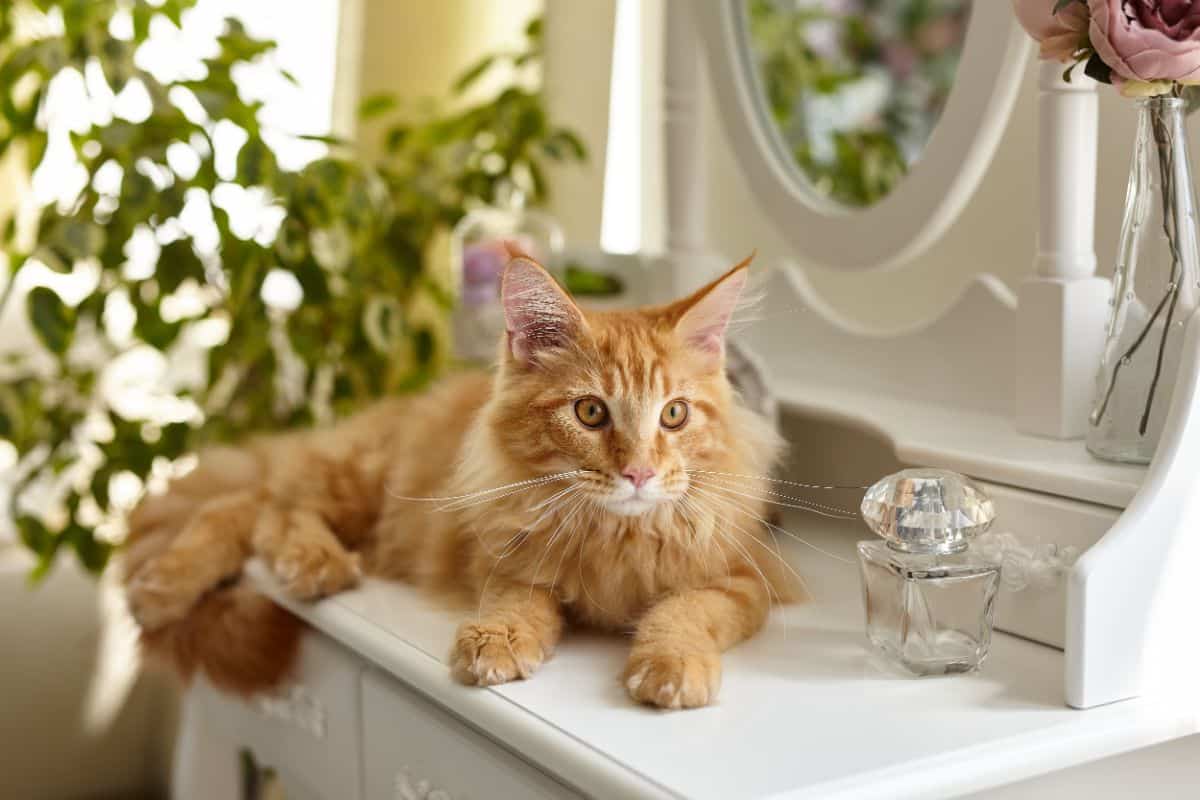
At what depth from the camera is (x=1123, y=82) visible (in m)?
1.06

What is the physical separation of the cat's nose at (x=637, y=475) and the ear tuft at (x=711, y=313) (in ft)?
0.54

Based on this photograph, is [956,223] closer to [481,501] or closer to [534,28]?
[481,501]

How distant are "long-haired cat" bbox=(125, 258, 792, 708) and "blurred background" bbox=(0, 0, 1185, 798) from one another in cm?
32

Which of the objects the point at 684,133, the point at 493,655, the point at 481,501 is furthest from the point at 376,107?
the point at 493,655

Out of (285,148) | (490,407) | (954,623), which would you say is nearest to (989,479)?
(954,623)

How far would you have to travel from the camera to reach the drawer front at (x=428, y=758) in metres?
1.03

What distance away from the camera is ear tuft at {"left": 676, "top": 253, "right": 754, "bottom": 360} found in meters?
1.17

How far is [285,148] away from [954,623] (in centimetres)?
237

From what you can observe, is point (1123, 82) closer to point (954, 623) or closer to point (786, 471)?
point (954, 623)

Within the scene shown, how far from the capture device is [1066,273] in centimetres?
126

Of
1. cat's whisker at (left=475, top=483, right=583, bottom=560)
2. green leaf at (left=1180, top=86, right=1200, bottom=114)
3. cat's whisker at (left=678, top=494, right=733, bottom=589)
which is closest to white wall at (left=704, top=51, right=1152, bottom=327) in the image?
green leaf at (left=1180, top=86, right=1200, bottom=114)

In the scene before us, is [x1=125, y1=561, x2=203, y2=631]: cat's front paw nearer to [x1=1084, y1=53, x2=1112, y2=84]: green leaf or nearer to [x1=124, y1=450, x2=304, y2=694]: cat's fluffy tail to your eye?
[x1=124, y1=450, x2=304, y2=694]: cat's fluffy tail

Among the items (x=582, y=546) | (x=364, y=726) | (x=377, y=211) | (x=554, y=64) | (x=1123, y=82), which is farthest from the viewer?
(x=554, y=64)

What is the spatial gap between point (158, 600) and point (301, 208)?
75 centimetres
